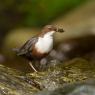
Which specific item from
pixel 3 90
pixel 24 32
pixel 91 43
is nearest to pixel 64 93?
pixel 3 90

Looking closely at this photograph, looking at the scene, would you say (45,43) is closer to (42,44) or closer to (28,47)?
(42,44)

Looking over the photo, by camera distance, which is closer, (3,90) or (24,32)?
(3,90)

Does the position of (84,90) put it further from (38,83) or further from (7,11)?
(7,11)

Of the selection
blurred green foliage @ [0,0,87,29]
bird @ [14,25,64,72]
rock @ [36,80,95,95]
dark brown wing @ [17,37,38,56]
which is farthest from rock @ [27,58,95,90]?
blurred green foliage @ [0,0,87,29]

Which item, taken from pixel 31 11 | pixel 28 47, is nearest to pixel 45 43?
pixel 28 47

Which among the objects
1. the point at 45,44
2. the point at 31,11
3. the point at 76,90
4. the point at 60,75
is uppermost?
the point at 31,11

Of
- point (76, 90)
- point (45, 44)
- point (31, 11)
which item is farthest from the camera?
point (31, 11)

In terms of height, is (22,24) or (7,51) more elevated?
(22,24)
